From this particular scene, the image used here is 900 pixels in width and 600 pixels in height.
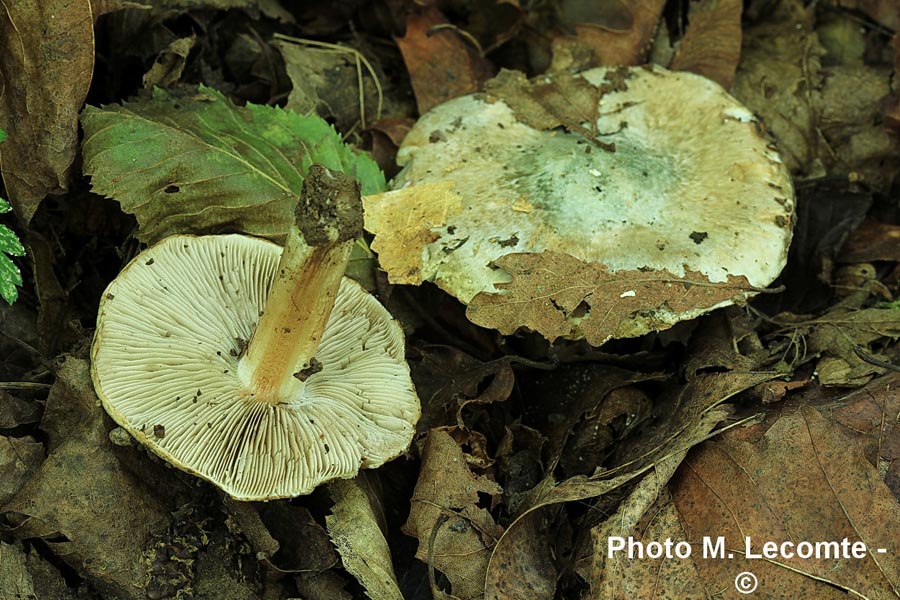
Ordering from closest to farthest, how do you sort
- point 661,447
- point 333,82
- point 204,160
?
point 661,447 → point 204,160 → point 333,82

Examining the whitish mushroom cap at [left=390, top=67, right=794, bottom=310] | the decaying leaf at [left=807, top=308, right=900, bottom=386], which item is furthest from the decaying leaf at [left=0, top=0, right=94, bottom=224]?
the decaying leaf at [left=807, top=308, right=900, bottom=386]

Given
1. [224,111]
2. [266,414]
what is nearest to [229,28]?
[224,111]

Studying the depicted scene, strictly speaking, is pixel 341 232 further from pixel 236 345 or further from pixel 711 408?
pixel 711 408

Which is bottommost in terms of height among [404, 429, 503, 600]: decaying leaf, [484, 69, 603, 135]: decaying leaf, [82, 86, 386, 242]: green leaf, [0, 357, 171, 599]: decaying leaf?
[404, 429, 503, 600]: decaying leaf

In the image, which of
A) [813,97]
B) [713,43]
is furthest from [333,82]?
[813,97]

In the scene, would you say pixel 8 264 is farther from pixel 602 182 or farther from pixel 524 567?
pixel 602 182

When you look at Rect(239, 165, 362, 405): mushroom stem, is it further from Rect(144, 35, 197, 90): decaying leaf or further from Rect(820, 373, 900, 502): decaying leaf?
Rect(820, 373, 900, 502): decaying leaf
